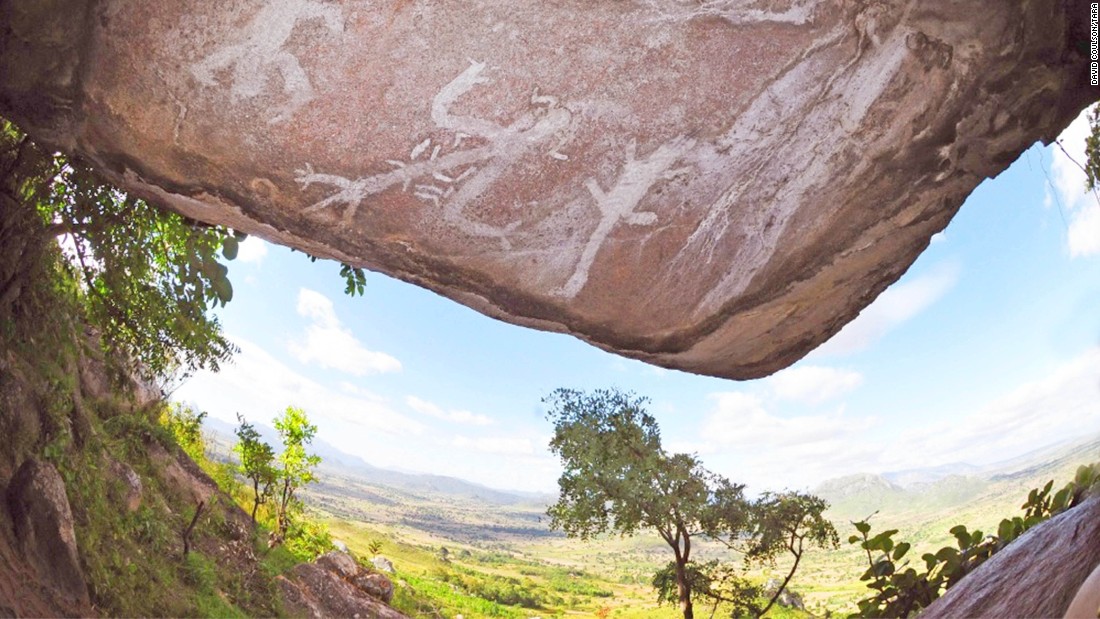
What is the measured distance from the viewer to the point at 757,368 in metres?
4.33

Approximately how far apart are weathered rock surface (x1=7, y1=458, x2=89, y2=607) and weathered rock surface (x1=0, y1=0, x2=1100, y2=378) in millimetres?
4107

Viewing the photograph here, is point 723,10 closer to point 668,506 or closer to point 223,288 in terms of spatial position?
point 223,288

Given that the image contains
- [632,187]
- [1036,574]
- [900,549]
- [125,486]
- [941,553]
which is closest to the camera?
[1036,574]

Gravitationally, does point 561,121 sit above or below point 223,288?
above

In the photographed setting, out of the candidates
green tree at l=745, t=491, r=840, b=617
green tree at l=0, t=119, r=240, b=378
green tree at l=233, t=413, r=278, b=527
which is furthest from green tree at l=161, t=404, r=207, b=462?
green tree at l=745, t=491, r=840, b=617

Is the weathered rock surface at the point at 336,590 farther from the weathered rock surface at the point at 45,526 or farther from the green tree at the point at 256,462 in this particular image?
the weathered rock surface at the point at 45,526

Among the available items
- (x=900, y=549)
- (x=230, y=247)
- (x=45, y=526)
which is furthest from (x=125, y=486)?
(x=900, y=549)

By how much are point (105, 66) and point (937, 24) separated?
12.7ft

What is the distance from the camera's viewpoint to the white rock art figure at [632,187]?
3.20 metres

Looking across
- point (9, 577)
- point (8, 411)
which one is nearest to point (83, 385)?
point (8, 411)

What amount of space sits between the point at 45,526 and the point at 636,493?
9.02 m

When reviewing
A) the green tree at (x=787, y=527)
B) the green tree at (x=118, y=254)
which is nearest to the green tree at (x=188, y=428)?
the green tree at (x=118, y=254)

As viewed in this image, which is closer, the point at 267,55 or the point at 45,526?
the point at 267,55

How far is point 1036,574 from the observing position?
286 cm
